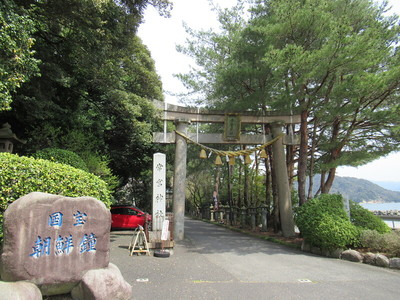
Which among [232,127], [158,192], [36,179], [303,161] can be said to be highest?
[232,127]

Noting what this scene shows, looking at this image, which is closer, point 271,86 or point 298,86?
point 298,86

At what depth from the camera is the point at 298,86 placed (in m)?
10.4

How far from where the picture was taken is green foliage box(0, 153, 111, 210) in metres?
4.93

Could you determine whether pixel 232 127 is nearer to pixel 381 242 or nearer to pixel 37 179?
pixel 381 242

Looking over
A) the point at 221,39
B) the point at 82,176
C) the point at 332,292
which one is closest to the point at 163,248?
the point at 82,176

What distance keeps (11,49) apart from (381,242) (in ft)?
36.8

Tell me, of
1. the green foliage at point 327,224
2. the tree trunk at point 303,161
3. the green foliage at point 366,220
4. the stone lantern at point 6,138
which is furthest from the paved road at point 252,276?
the stone lantern at point 6,138

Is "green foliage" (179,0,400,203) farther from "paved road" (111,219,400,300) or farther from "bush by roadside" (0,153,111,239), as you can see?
"bush by roadside" (0,153,111,239)

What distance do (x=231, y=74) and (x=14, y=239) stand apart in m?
9.98

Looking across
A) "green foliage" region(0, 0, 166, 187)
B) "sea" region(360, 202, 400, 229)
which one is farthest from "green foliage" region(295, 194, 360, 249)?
"green foliage" region(0, 0, 166, 187)

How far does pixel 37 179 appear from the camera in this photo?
5.24 metres

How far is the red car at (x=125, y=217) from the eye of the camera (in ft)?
54.6

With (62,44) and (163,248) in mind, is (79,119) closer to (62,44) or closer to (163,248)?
(62,44)

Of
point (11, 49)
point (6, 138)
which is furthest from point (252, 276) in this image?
point (6, 138)
